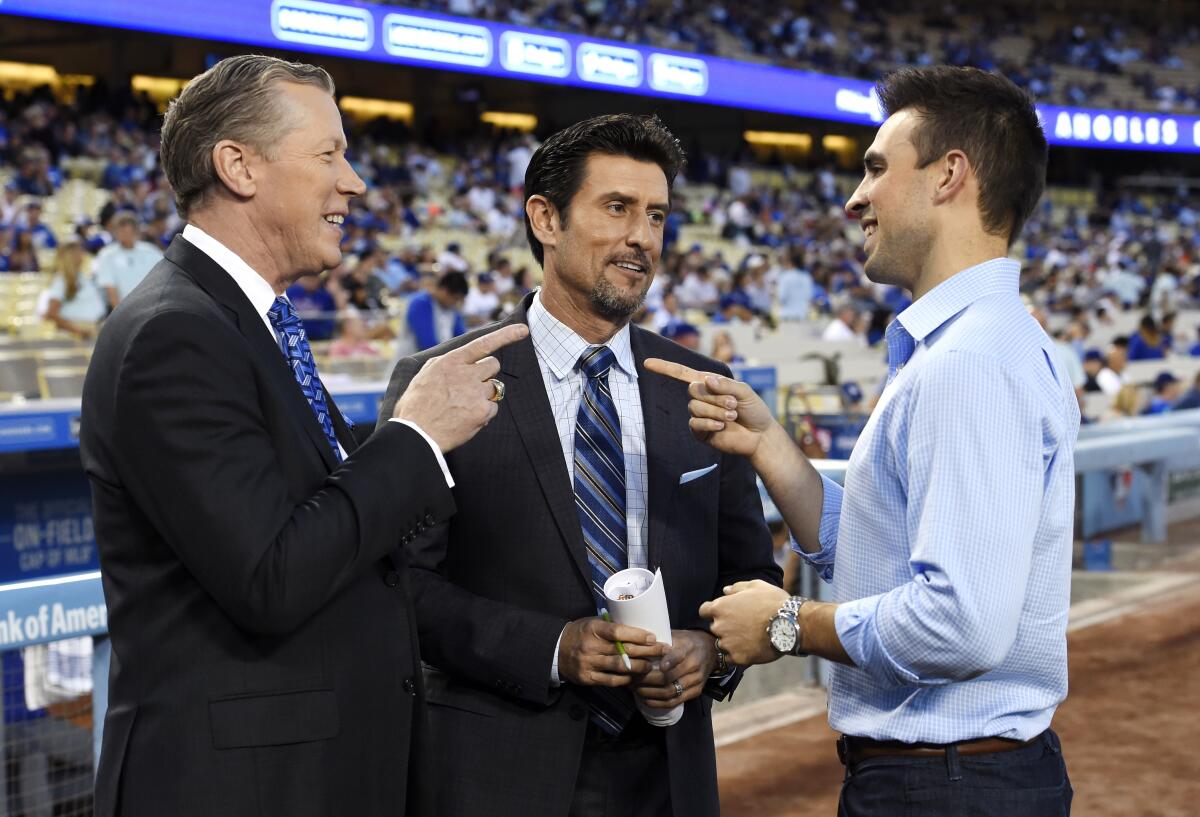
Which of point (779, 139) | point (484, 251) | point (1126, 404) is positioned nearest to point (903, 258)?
point (1126, 404)

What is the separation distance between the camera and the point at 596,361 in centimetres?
240

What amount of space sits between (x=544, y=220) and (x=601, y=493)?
556 millimetres

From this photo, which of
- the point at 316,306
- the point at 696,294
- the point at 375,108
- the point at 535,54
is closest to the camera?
the point at 316,306

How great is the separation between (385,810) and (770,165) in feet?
94.2

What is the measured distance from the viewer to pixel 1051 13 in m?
38.5

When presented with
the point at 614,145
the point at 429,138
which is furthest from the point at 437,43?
the point at 614,145

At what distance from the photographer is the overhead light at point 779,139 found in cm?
3103

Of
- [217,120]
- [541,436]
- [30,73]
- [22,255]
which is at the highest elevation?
[30,73]

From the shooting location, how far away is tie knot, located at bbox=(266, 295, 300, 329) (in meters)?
1.89

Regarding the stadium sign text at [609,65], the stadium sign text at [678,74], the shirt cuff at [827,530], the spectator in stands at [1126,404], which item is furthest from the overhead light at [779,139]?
the shirt cuff at [827,530]

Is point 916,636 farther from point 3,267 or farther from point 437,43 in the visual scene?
point 437,43

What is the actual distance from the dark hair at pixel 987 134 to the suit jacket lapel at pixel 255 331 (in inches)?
37.4

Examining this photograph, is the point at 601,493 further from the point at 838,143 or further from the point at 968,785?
the point at 838,143

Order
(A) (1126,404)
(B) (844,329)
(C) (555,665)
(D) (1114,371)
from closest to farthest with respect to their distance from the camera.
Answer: (C) (555,665) < (A) (1126,404) < (D) (1114,371) < (B) (844,329)
